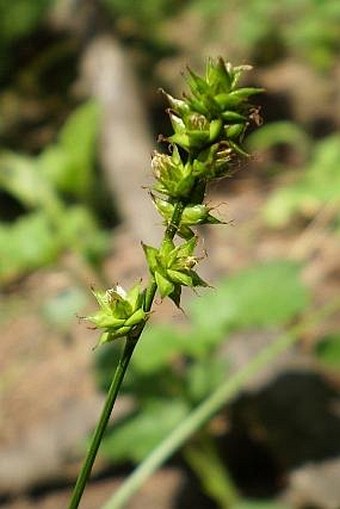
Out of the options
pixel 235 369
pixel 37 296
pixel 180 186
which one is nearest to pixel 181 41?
pixel 37 296

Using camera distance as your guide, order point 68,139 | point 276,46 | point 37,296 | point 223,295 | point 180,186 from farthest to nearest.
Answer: point 276,46, point 37,296, point 68,139, point 223,295, point 180,186

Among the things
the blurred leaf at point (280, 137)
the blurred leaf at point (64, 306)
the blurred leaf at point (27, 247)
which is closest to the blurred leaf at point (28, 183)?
the blurred leaf at point (27, 247)

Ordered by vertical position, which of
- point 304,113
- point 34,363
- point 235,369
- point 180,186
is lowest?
point 180,186

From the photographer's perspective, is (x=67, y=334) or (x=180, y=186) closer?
(x=180, y=186)

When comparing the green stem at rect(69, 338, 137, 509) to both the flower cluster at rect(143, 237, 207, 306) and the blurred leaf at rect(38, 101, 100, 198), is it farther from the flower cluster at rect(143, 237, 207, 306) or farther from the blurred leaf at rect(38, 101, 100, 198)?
the blurred leaf at rect(38, 101, 100, 198)

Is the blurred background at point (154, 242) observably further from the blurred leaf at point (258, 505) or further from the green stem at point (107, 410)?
the green stem at point (107, 410)

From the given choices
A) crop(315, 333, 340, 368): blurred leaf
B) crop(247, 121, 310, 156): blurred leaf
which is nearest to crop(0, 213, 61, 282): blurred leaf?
crop(315, 333, 340, 368): blurred leaf

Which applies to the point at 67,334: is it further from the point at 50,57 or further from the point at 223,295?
the point at 50,57
